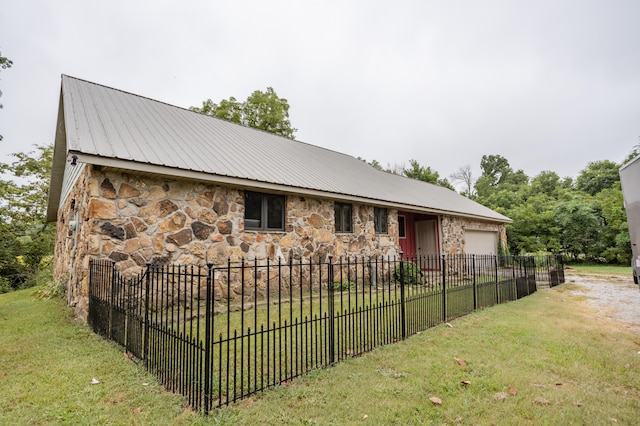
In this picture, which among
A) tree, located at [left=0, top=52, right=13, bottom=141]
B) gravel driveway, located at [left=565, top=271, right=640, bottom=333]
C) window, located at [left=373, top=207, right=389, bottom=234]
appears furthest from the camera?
window, located at [left=373, top=207, right=389, bottom=234]

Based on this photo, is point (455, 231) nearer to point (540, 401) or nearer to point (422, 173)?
point (540, 401)

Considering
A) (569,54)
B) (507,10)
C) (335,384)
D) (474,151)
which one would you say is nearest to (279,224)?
(335,384)

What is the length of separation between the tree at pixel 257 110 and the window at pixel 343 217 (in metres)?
14.8

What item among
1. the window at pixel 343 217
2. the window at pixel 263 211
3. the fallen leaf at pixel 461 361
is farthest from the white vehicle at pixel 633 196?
the window at pixel 263 211

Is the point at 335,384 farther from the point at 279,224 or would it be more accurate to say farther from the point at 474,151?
the point at 474,151

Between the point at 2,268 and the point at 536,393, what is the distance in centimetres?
2312

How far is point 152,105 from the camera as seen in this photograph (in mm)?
10391

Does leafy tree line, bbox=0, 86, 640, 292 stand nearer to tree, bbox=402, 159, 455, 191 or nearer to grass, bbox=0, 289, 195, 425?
tree, bbox=402, 159, 455, 191

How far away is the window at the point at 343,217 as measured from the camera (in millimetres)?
10375

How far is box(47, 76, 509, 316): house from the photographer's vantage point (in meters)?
6.04

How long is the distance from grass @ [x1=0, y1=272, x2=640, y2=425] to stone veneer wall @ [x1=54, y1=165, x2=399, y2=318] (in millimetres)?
1551

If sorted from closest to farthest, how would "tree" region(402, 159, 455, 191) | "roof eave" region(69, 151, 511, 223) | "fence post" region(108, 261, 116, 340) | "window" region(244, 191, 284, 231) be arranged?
"fence post" region(108, 261, 116, 340)
"roof eave" region(69, 151, 511, 223)
"window" region(244, 191, 284, 231)
"tree" region(402, 159, 455, 191)

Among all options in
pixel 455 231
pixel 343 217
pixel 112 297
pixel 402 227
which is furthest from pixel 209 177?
pixel 455 231

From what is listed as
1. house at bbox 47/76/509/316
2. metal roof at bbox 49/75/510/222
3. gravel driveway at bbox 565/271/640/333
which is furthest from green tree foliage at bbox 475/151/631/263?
house at bbox 47/76/509/316
